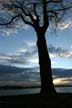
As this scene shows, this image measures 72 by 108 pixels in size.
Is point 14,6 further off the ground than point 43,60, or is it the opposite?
point 14,6

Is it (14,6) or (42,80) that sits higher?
(14,6)

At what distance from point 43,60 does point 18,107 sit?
30.5 feet

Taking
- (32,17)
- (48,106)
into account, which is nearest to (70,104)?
(48,106)

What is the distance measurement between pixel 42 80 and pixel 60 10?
19.8 feet

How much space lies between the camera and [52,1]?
27.0 m

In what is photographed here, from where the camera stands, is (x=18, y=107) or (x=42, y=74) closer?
(x=18, y=107)

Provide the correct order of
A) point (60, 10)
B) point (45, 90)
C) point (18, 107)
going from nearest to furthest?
point (18, 107), point (45, 90), point (60, 10)

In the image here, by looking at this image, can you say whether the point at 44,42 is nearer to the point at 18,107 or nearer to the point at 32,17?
the point at 32,17

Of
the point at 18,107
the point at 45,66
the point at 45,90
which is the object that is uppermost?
the point at 45,66

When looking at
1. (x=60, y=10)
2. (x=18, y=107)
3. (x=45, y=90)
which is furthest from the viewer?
(x=60, y=10)

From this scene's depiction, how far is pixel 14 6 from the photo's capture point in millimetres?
28000

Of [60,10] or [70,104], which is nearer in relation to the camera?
[70,104]

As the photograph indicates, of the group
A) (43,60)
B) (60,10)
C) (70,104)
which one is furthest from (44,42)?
(70,104)

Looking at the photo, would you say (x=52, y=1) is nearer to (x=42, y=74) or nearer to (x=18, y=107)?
(x=42, y=74)
